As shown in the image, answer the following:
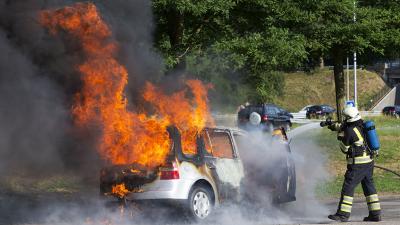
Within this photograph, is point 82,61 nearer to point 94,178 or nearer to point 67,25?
point 67,25

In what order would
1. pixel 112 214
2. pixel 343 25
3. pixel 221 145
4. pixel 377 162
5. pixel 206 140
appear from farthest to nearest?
pixel 377 162
pixel 343 25
pixel 221 145
pixel 206 140
pixel 112 214

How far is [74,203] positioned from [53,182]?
95.7 inches

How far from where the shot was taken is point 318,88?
63719mm

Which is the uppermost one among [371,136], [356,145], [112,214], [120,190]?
[371,136]

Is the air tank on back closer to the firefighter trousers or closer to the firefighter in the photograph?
the firefighter

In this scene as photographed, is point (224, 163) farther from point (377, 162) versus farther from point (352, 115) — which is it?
point (377, 162)

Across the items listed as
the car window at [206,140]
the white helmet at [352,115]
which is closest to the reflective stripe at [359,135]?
the white helmet at [352,115]

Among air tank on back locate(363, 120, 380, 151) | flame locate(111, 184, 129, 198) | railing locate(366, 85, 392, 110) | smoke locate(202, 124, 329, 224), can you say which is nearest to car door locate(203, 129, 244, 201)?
smoke locate(202, 124, 329, 224)

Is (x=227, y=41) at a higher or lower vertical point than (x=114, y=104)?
higher

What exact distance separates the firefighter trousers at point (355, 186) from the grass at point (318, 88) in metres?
52.1

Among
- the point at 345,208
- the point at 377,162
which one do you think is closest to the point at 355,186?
the point at 345,208

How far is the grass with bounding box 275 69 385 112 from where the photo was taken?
62312 millimetres

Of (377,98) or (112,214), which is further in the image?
(377,98)

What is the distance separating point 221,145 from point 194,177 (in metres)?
1.00
